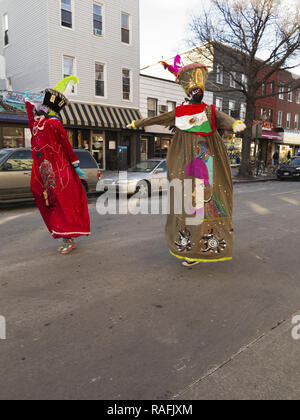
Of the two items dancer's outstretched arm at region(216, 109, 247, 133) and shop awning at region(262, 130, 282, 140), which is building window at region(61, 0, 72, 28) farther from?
shop awning at region(262, 130, 282, 140)

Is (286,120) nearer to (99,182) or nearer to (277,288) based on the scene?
(99,182)

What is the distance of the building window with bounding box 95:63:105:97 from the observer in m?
19.7

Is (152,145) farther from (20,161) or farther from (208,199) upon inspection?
(208,199)

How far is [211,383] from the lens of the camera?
210cm

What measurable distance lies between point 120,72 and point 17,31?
256 inches

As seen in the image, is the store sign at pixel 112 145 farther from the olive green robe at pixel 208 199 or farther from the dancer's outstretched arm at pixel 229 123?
the dancer's outstretched arm at pixel 229 123

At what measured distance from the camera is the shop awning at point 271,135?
31.7 meters

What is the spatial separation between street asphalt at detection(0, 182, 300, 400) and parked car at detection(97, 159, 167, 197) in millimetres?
5980

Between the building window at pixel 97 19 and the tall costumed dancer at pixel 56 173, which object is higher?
the building window at pixel 97 19

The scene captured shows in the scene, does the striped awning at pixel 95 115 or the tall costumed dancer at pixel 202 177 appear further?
the striped awning at pixel 95 115

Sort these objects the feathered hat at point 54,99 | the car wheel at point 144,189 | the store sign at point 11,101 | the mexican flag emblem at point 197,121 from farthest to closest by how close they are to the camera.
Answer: the store sign at point 11,101
the car wheel at point 144,189
the feathered hat at point 54,99
the mexican flag emblem at point 197,121

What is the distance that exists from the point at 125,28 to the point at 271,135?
18.5 meters

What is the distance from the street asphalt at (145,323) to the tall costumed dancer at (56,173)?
1.52 feet

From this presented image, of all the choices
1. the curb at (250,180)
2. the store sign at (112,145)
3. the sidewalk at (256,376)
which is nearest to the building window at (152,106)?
the store sign at (112,145)
